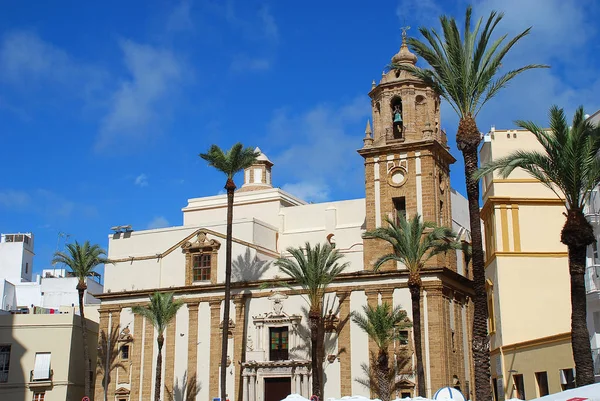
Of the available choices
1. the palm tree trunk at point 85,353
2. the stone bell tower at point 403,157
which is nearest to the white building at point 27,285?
the palm tree trunk at point 85,353

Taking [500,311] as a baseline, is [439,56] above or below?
above

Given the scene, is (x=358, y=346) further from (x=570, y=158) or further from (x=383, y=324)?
(x=570, y=158)

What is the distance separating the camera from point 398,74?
4381 cm

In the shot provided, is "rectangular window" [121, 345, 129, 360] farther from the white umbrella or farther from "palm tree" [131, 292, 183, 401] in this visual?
the white umbrella

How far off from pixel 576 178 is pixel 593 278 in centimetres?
528

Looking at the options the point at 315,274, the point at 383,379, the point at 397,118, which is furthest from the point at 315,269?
the point at 397,118

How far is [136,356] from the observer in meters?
45.6

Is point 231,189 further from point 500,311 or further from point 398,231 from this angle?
point 500,311

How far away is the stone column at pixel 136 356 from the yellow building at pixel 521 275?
67.8 feet

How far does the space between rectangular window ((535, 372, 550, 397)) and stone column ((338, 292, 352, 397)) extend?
13505 millimetres

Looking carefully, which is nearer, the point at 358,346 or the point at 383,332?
the point at 383,332

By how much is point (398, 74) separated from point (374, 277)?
11.3 meters

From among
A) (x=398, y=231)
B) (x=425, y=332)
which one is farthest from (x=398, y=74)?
(x=425, y=332)

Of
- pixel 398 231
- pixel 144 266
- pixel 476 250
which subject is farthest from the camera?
pixel 144 266
